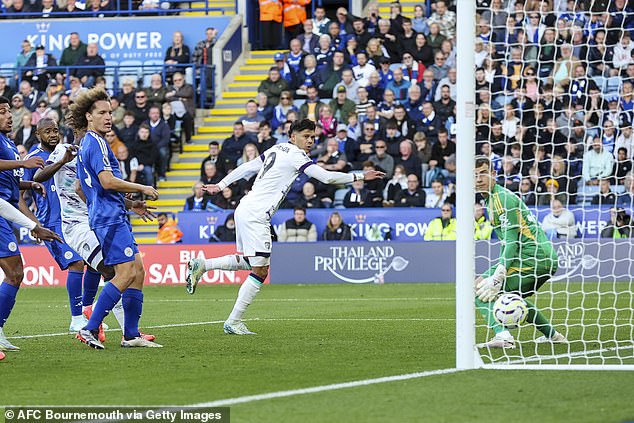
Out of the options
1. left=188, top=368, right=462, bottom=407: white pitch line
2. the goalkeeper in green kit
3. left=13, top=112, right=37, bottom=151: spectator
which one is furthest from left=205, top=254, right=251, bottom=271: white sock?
left=13, top=112, right=37, bottom=151: spectator

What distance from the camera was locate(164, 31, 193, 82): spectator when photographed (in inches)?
1170

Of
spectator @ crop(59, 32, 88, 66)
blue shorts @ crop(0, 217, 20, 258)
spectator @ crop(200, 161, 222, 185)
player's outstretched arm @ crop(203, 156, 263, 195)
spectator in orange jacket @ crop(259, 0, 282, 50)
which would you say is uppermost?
spectator in orange jacket @ crop(259, 0, 282, 50)

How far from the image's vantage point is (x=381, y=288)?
68.7 ft

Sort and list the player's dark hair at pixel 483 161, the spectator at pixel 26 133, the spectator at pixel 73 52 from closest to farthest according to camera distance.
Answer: the player's dark hair at pixel 483 161, the spectator at pixel 26 133, the spectator at pixel 73 52

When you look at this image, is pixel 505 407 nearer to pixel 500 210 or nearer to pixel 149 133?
pixel 500 210

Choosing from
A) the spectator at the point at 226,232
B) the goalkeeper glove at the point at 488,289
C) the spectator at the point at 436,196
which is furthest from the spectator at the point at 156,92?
the goalkeeper glove at the point at 488,289

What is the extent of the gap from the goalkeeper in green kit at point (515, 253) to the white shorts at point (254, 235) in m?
2.49

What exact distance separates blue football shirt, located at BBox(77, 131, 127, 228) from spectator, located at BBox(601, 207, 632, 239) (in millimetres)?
10502

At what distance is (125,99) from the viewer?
28.4 meters

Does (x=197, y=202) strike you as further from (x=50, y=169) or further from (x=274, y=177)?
(x=50, y=169)

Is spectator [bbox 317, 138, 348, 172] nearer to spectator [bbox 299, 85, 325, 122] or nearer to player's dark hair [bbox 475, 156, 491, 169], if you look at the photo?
spectator [bbox 299, 85, 325, 122]

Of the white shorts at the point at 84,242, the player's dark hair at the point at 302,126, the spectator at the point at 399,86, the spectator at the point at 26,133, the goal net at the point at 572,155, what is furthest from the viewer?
the spectator at the point at 26,133

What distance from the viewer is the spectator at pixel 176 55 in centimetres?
2972

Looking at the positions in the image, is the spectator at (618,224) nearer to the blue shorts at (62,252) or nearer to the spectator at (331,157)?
the spectator at (331,157)
